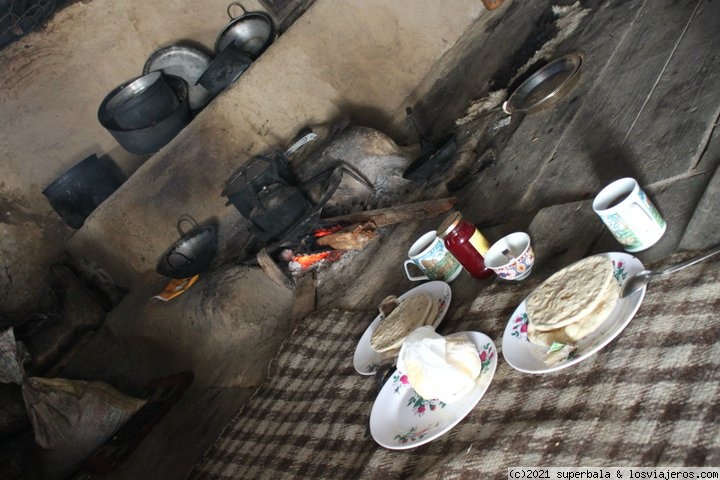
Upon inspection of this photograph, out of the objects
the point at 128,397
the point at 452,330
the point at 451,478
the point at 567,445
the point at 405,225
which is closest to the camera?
the point at 567,445

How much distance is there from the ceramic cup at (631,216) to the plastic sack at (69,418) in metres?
3.08

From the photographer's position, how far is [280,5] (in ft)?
15.7

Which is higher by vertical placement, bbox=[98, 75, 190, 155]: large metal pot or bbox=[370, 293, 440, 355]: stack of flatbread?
bbox=[98, 75, 190, 155]: large metal pot

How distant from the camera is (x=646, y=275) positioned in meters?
1.64

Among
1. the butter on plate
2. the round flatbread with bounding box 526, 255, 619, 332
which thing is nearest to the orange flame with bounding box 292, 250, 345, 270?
the butter on plate

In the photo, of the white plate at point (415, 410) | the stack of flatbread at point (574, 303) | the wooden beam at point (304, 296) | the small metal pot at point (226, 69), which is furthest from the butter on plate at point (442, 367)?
the small metal pot at point (226, 69)

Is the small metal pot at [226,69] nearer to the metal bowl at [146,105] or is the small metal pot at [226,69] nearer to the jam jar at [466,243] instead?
the metal bowl at [146,105]

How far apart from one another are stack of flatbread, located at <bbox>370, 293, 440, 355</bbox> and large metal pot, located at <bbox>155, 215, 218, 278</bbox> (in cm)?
206

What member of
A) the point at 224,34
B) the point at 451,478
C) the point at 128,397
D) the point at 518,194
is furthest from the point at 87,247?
the point at 451,478

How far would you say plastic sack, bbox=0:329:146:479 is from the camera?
363 cm

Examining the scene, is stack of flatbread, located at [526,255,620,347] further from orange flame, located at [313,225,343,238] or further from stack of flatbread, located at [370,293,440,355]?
orange flame, located at [313,225,343,238]

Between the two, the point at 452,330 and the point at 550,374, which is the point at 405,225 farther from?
the point at 550,374

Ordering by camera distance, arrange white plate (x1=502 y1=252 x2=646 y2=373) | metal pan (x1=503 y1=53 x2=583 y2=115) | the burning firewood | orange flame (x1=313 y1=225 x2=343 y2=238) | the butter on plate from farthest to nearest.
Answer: orange flame (x1=313 y1=225 x2=343 y2=238), the burning firewood, metal pan (x1=503 y1=53 x2=583 y2=115), the butter on plate, white plate (x1=502 y1=252 x2=646 y2=373)

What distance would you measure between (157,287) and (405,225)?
6.80 ft
